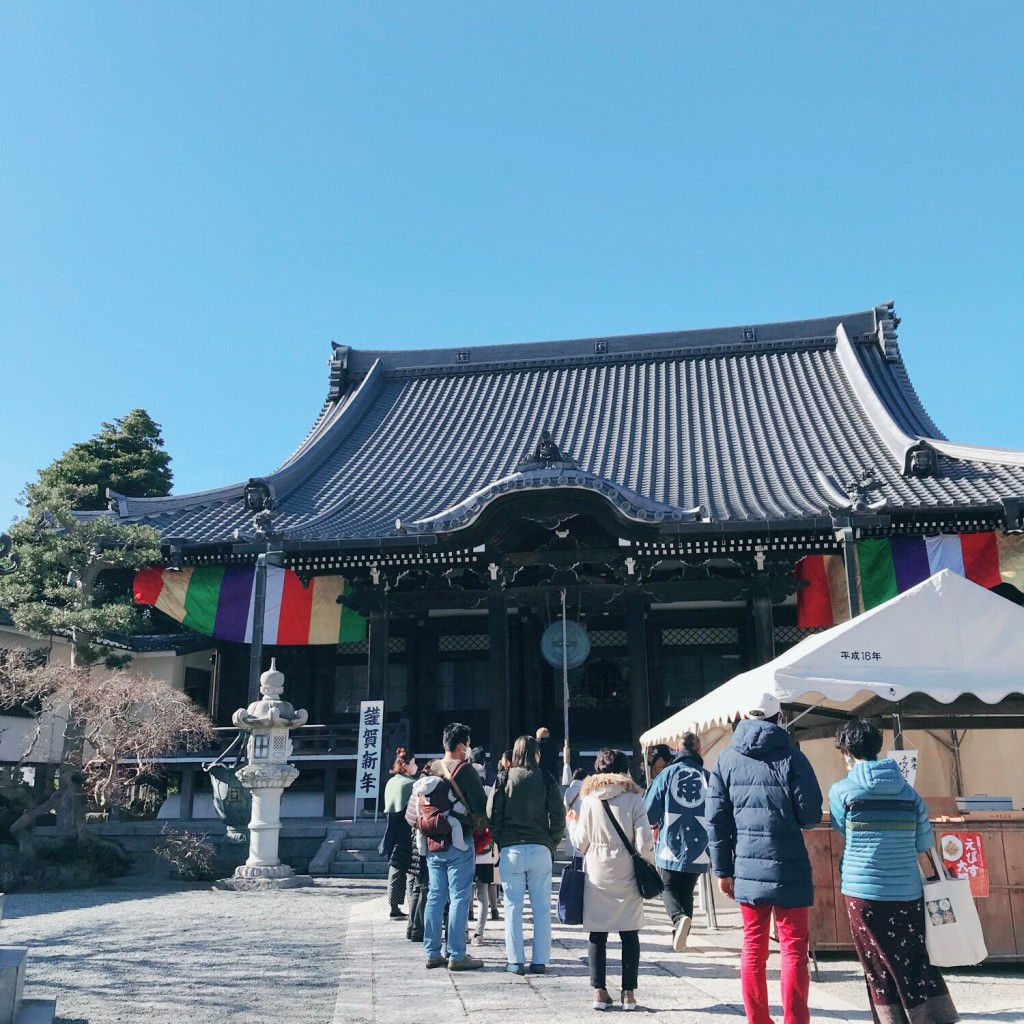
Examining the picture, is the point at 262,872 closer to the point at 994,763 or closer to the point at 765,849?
the point at 765,849

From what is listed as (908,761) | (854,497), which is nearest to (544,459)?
(854,497)

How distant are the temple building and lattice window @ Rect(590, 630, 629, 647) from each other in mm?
43

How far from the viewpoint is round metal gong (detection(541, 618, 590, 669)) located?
13.9 metres

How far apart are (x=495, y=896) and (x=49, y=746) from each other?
9380 mm

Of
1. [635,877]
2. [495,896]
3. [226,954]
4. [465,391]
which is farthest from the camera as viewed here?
[465,391]

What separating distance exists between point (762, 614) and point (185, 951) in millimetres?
9312

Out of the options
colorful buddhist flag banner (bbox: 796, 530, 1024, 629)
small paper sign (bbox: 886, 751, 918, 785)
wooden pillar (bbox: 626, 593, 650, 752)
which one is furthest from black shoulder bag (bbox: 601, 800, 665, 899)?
colorful buddhist flag banner (bbox: 796, 530, 1024, 629)

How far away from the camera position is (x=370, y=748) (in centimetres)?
1303

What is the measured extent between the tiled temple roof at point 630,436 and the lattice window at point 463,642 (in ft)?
8.20

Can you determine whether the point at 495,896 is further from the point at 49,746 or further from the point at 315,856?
the point at 49,746

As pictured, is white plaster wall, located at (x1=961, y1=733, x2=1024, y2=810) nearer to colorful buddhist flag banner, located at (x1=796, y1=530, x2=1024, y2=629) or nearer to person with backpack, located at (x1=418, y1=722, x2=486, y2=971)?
colorful buddhist flag banner, located at (x1=796, y1=530, x2=1024, y2=629)

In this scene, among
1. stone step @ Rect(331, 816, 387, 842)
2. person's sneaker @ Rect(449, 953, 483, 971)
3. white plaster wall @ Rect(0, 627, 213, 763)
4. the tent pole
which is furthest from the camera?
white plaster wall @ Rect(0, 627, 213, 763)

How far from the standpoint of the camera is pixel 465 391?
71.6ft

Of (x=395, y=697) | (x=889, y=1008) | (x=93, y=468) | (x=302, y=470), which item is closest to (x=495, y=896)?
(x=889, y=1008)
